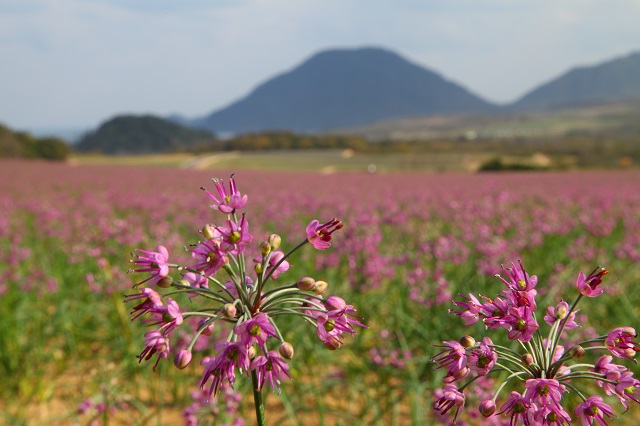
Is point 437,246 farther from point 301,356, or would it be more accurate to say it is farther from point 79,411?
point 79,411

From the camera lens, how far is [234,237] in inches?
45.5

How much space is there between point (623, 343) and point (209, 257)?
1.01m

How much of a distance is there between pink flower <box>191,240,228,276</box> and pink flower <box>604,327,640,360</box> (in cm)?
92

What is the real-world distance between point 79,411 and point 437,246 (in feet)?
13.1

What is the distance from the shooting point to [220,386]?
3.64 ft

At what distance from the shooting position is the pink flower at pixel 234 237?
1.16 m

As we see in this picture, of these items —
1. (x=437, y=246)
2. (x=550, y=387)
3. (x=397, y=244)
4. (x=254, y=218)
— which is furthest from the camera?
(x=254, y=218)

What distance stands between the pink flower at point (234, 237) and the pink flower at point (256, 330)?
0.55 ft

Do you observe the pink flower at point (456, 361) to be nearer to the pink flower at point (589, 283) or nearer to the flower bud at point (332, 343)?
the flower bud at point (332, 343)

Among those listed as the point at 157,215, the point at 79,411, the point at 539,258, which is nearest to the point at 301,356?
the point at 79,411

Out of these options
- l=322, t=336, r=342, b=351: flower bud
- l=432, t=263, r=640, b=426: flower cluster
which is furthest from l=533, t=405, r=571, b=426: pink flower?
l=322, t=336, r=342, b=351: flower bud

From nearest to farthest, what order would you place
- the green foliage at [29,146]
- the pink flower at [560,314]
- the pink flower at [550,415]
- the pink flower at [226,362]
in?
the pink flower at [550,415] → the pink flower at [226,362] → the pink flower at [560,314] → the green foliage at [29,146]

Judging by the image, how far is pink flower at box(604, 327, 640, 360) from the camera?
1128 mm

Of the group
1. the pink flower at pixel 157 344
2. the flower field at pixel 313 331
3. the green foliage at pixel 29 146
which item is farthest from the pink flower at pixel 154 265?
the green foliage at pixel 29 146
